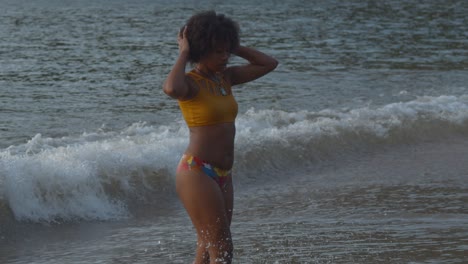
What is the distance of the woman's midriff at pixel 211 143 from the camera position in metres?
5.13

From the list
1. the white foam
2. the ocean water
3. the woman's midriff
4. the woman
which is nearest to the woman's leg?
the woman

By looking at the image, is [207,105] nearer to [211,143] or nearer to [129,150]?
[211,143]

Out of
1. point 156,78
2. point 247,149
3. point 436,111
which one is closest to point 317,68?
point 156,78

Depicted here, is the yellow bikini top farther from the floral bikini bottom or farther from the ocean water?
the ocean water

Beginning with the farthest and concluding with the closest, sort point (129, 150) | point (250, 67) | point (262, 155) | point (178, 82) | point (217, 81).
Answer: point (262, 155)
point (129, 150)
point (250, 67)
point (217, 81)
point (178, 82)

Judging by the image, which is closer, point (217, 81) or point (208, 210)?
point (208, 210)

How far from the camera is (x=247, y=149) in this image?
10711 millimetres

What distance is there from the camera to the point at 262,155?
10.6 metres

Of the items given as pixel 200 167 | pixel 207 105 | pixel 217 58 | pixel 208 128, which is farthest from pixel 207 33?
pixel 200 167

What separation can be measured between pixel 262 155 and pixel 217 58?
18.2ft

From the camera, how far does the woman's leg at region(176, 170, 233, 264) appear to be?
5.07 m

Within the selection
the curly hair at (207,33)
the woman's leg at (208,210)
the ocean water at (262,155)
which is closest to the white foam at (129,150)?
the ocean water at (262,155)

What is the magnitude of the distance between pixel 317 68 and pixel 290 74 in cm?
117

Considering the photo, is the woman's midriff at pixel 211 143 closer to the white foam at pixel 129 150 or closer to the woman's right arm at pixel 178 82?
the woman's right arm at pixel 178 82
